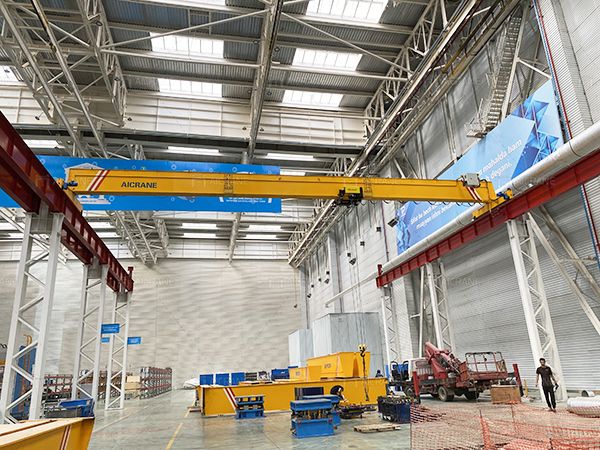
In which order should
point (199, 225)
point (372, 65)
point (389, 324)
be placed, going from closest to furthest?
point (372, 65) → point (389, 324) → point (199, 225)

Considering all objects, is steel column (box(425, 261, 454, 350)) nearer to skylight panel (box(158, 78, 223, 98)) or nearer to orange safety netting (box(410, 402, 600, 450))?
orange safety netting (box(410, 402, 600, 450))

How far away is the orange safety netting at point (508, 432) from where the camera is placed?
6261 millimetres

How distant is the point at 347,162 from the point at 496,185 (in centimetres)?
1398

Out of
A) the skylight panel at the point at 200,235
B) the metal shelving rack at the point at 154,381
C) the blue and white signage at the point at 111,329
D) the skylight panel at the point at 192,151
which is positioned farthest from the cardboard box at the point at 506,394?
the skylight panel at the point at 200,235

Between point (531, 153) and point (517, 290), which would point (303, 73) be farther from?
point (517, 290)

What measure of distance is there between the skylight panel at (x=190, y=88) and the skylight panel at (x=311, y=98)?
11.6 feet

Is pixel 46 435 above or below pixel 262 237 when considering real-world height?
below

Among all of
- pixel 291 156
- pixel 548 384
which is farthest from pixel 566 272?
pixel 291 156

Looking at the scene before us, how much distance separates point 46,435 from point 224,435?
705cm

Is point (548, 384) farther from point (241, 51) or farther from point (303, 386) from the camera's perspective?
point (241, 51)

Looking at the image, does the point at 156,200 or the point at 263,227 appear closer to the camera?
the point at 156,200

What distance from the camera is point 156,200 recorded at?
600 inches

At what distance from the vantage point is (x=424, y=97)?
2066 centimetres

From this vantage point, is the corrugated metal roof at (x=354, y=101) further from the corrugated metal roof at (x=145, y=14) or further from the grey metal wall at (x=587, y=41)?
the grey metal wall at (x=587, y=41)
